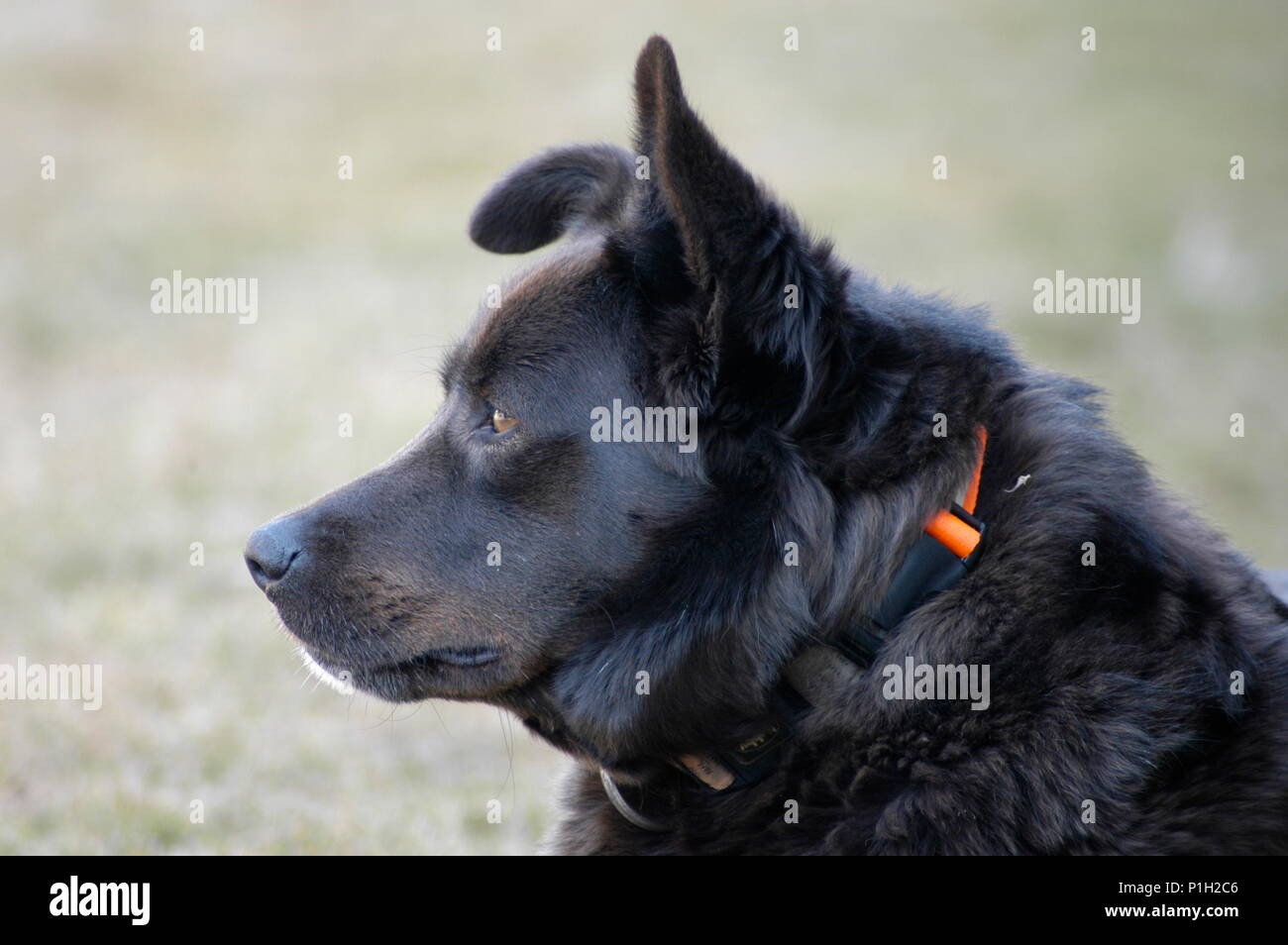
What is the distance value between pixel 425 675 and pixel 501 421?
2.19 feet

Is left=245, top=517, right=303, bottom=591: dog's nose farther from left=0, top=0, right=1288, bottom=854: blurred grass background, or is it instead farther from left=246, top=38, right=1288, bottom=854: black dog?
left=0, top=0, right=1288, bottom=854: blurred grass background

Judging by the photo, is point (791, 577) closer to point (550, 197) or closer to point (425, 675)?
point (425, 675)

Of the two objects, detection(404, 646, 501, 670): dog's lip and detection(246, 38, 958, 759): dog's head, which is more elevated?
detection(246, 38, 958, 759): dog's head

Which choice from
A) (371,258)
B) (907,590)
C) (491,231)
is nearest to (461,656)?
(907,590)

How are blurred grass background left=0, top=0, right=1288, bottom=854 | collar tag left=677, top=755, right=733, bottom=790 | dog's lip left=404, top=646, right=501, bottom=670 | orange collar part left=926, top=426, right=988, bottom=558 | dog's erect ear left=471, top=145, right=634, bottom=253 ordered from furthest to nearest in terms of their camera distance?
blurred grass background left=0, top=0, right=1288, bottom=854 → dog's erect ear left=471, top=145, right=634, bottom=253 → dog's lip left=404, top=646, right=501, bottom=670 → collar tag left=677, top=755, right=733, bottom=790 → orange collar part left=926, top=426, right=988, bottom=558

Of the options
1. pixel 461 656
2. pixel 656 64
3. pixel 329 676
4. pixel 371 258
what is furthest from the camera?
pixel 371 258

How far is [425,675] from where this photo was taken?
3104 millimetres

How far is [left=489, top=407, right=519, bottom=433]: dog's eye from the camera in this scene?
310 centimetres

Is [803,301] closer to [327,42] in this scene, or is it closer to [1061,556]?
[1061,556]

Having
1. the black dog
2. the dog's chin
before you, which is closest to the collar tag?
the black dog

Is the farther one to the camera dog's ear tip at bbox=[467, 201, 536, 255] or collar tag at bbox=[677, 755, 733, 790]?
dog's ear tip at bbox=[467, 201, 536, 255]

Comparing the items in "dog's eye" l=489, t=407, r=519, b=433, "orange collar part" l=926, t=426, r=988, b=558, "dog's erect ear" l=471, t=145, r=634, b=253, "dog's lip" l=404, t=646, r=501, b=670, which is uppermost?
"dog's erect ear" l=471, t=145, r=634, b=253

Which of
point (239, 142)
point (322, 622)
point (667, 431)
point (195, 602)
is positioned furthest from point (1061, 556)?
point (239, 142)
